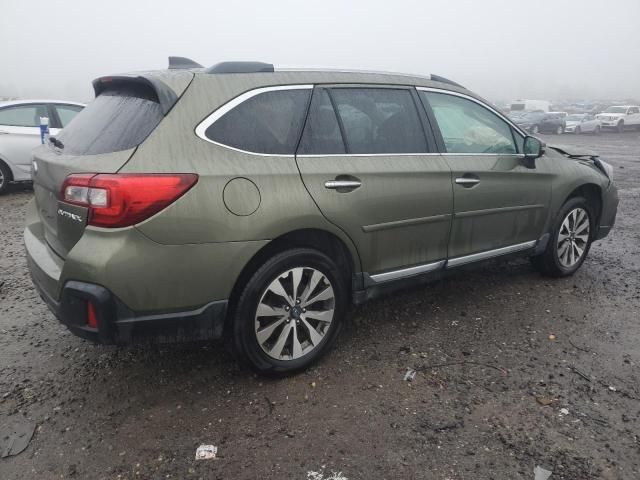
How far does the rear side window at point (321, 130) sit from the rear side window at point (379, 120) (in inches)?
2.5

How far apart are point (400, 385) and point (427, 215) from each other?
111 centimetres

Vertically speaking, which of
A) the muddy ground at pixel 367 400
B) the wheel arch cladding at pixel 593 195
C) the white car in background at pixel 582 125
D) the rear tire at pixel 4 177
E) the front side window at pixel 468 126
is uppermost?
the front side window at pixel 468 126

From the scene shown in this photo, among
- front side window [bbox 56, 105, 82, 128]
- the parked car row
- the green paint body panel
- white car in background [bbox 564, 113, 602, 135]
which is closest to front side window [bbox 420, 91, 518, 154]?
the green paint body panel

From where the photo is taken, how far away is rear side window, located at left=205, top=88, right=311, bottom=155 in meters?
2.64

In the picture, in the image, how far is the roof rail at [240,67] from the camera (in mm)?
2771

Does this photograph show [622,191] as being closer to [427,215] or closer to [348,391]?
[427,215]

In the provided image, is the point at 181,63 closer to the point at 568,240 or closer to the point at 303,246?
the point at 303,246

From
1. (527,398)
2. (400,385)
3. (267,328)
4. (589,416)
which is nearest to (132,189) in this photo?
(267,328)

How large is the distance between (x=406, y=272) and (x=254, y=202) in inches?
49.1

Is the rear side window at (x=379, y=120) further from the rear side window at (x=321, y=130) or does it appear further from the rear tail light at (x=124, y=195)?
the rear tail light at (x=124, y=195)

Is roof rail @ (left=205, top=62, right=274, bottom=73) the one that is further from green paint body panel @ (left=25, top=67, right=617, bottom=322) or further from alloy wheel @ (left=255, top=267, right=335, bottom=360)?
alloy wheel @ (left=255, top=267, right=335, bottom=360)


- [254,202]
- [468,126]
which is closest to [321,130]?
[254,202]

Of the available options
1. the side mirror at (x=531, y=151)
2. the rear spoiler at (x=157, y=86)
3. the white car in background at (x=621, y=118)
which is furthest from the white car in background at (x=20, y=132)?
the white car in background at (x=621, y=118)

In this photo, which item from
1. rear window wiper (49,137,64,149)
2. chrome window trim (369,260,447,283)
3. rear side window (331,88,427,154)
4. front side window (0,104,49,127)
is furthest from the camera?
front side window (0,104,49,127)
